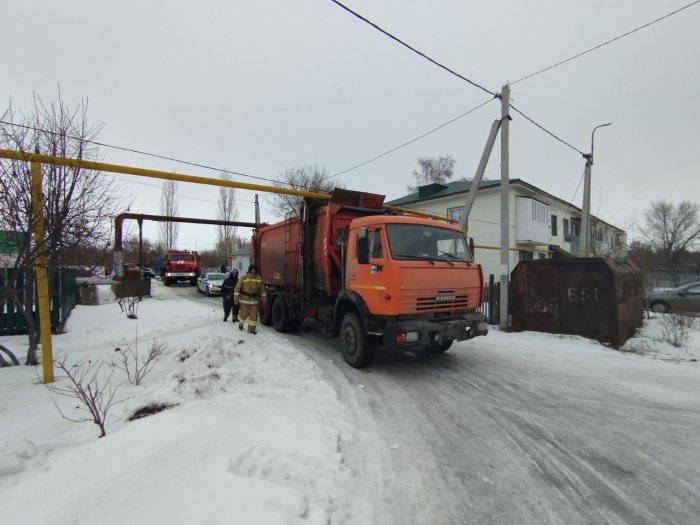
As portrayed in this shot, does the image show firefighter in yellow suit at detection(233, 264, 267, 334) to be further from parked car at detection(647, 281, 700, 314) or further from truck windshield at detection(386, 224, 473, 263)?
parked car at detection(647, 281, 700, 314)

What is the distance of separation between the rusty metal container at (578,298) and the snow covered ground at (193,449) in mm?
1981

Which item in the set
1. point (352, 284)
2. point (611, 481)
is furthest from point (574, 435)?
point (352, 284)

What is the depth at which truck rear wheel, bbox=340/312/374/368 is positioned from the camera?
253 inches

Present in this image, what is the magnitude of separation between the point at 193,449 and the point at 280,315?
6.96 metres

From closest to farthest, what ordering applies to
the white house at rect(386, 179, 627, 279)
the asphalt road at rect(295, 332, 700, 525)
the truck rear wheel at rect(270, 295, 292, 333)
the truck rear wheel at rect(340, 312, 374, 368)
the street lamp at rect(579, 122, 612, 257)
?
the asphalt road at rect(295, 332, 700, 525)
the truck rear wheel at rect(340, 312, 374, 368)
the truck rear wheel at rect(270, 295, 292, 333)
the street lamp at rect(579, 122, 612, 257)
the white house at rect(386, 179, 627, 279)

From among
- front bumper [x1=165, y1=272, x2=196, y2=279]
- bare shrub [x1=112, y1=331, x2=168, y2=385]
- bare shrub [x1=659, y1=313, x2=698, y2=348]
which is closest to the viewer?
bare shrub [x1=112, y1=331, x2=168, y2=385]

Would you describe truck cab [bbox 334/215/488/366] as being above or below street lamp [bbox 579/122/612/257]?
below

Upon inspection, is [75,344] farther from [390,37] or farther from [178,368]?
[390,37]

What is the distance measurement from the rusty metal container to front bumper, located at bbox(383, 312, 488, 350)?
165 inches

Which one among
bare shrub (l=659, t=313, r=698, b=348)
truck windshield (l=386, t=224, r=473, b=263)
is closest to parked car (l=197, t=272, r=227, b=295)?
truck windshield (l=386, t=224, r=473, b=263)

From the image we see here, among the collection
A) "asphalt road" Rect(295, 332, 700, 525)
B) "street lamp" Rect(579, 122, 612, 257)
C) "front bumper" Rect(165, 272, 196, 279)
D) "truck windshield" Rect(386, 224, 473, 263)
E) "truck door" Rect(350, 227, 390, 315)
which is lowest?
"asphalt road" Rect(295, 332, 700, 525)

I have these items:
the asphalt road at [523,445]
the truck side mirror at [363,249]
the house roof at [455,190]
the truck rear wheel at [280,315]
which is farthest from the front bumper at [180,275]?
the truck side mirror at [363,249]

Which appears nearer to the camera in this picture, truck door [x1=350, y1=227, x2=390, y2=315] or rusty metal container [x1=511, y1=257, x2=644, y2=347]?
truck door [x1=350, y1=227, x2=390, y2=315]

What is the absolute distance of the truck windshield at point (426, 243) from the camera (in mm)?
6125
